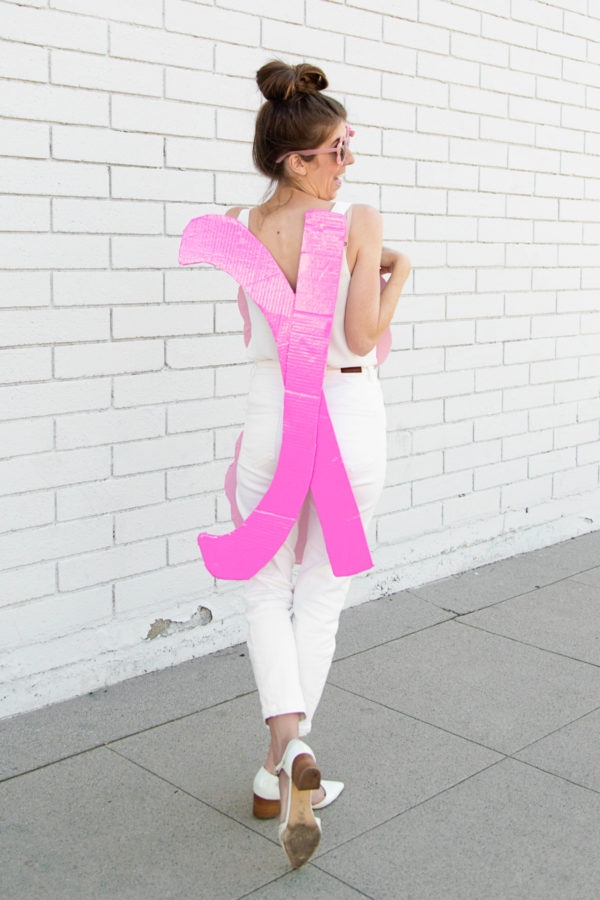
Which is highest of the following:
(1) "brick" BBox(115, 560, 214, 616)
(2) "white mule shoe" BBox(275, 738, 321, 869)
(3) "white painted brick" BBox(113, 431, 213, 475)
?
(3) "white painted brick" BBox(113, 431, 213, 475)

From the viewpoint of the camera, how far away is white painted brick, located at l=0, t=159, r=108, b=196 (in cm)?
332

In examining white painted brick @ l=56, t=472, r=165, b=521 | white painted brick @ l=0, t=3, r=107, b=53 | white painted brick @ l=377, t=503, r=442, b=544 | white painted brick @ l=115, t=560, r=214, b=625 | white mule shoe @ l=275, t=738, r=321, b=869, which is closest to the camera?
white mule shoe @ l=275, t=738, r=321, b=869

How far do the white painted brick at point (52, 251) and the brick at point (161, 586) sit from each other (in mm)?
1165

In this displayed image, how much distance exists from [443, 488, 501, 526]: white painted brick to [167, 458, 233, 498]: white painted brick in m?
1.47

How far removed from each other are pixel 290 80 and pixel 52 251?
1225mm

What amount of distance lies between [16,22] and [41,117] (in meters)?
0.29

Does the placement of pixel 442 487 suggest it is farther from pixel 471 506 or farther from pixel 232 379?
pixel 232 379

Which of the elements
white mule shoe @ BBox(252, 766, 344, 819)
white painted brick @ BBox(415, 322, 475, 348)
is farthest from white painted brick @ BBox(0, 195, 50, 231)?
white painted brick @ BBox(415, 322, 475, 348)

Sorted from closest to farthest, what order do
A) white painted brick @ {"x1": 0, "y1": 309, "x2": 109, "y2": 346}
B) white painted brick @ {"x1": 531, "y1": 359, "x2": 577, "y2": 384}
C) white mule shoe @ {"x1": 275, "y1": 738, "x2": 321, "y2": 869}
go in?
white mule shoe @ {"x1": 275, "y1": 738, "x2": 321, "y2": 869} < white painted brick @ {"x1": 0, "y1": 309, "x2": 109, "y2": 346} < white painted brick @ {"x1": 531, "y1": 359, "x2": 577, "y2": 384}

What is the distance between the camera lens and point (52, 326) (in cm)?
347

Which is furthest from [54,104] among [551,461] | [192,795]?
[551,461]

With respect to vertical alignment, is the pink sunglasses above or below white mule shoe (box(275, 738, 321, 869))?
above

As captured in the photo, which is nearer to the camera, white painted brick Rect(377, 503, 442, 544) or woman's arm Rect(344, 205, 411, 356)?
woman's arm Rect(344, 205, 411, 356)

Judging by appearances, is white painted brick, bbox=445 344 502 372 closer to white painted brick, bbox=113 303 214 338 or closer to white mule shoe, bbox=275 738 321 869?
white painted brick, bbox=113 303 214 338
